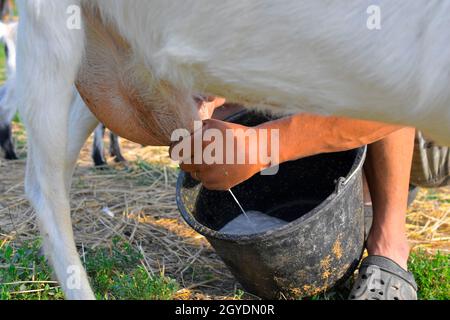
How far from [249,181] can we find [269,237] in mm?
845

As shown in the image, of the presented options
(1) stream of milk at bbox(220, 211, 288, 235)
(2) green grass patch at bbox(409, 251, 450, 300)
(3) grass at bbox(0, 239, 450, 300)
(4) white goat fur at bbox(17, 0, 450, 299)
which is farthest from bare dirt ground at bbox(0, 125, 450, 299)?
(4) white goat fur at bbox(17, 0, 450, 299)

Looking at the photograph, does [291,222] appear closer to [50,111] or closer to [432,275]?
[432,275]

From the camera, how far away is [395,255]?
118 inches

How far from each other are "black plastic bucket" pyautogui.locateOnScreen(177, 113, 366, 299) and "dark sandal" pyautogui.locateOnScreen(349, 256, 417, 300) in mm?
66

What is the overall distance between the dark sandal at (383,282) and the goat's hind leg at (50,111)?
1044mm

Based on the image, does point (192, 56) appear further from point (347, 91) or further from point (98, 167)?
point (98, 167)

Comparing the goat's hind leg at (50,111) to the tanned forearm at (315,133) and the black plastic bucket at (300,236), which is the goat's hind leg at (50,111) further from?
the tanned forearm at (315,133)

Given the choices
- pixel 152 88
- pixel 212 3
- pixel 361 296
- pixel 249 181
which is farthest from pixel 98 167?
pixel 212 3

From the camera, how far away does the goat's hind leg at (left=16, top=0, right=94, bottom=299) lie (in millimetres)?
2475

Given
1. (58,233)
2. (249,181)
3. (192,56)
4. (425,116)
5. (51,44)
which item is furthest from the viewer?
(249,181)

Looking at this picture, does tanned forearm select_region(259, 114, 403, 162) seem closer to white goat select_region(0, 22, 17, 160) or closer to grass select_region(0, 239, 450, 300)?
grass select_region(0, 239, 450, 300)

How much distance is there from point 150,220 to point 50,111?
140cm

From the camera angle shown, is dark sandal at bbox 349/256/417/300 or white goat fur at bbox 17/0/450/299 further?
dark sandal at bbox 349/256/417/300

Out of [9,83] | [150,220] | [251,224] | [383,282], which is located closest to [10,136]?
[9,83]
